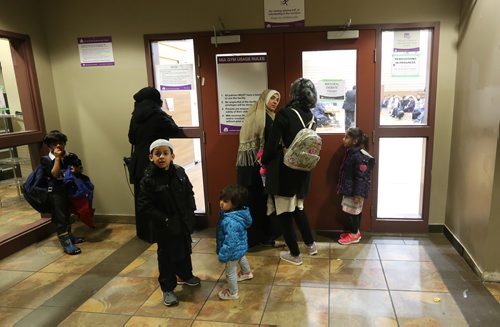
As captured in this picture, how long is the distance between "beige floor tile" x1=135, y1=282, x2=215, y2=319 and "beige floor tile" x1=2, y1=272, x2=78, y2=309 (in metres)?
0.74

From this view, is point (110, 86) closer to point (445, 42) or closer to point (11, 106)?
point (11, 106)

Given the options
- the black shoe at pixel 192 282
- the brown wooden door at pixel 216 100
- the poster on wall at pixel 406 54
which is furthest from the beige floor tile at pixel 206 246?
the poster on wall at pixel 406 54

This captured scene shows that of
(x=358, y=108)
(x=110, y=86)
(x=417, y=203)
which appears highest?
(x=110, y=86)

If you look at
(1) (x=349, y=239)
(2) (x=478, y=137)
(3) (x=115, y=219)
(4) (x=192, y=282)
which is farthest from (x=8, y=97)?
(2) (x=478, y=137)

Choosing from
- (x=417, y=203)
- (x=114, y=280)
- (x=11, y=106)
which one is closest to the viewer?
(x=114, y=280)

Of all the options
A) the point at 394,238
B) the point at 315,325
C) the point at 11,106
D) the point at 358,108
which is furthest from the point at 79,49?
the point at 394,238

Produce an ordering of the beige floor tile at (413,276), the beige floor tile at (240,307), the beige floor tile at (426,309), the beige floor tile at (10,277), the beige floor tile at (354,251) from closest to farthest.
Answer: the beige floor tile at (426,309), the beige floor tile at (240,307), the beige floor tile at (413,276), the beige floor tile at (10,277), the beige floor tile at (354,251)

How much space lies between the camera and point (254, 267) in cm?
280

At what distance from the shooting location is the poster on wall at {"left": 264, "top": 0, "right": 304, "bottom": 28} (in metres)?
3.12

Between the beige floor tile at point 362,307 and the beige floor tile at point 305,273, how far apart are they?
0.55ft

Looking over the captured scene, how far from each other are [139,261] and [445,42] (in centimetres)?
315

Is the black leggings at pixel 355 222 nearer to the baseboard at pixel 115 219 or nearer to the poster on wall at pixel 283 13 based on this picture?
the poster on wall at pixel 283 13

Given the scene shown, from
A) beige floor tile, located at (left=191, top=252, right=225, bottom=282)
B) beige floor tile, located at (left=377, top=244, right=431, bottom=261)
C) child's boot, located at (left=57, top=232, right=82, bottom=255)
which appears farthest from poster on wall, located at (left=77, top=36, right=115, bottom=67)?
beige floor tile, located at (left=377, top=244, right=431, bottom=261)

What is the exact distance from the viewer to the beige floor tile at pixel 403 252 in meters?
2.88
